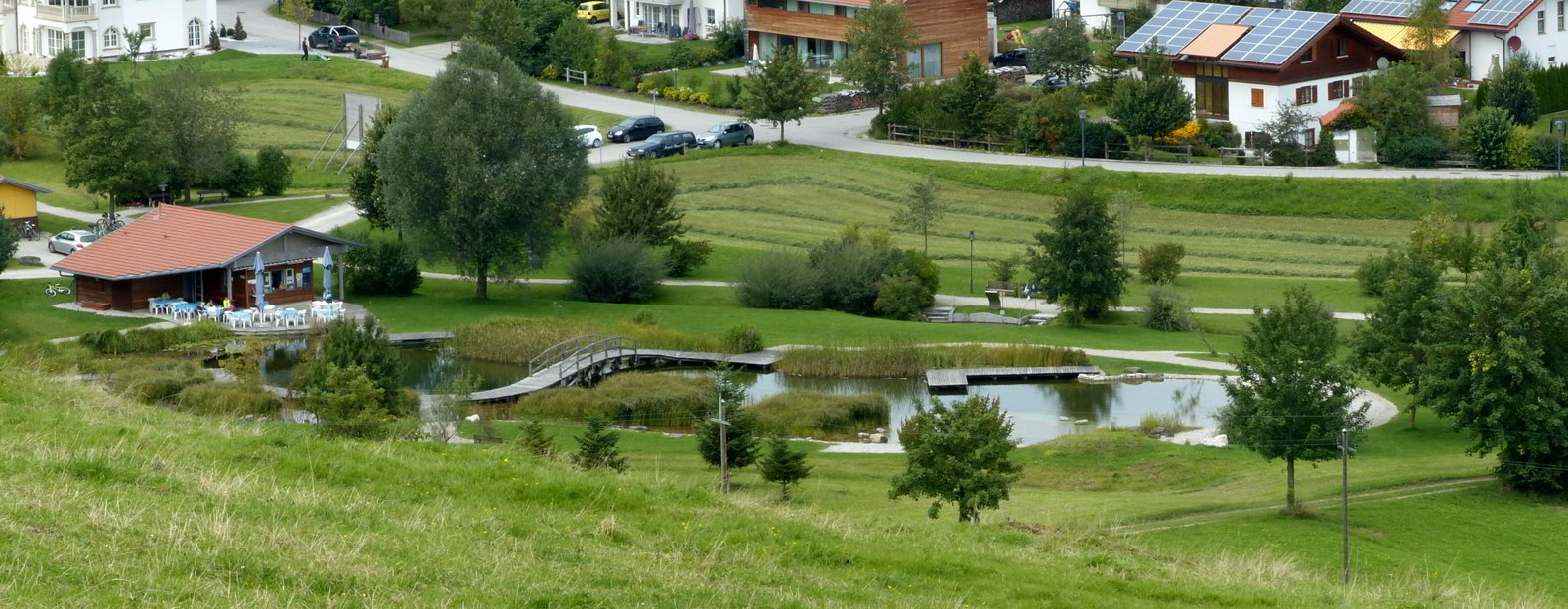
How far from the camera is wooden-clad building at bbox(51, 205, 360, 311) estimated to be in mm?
56562

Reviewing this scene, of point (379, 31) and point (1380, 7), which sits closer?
point (1380, 7)

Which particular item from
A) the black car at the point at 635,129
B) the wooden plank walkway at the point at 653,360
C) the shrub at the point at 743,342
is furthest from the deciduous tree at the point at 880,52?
the wooden plank walkway at the point at 653,360

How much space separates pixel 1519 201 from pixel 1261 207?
13736 millimetres

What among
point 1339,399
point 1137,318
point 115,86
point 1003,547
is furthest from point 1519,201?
point 115,86

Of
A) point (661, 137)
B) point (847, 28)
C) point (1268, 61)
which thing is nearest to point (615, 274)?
point (661, 137)

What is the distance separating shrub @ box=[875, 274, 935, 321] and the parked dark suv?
49444mm

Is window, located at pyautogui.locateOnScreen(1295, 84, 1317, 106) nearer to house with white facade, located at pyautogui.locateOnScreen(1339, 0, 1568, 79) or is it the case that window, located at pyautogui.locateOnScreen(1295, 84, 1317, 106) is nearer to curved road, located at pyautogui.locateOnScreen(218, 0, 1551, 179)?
curved road, located at pyautogui.locateOnScreen(218, 0, 1551, 179)

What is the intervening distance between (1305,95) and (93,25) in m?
57.4

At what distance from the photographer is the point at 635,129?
8238cm

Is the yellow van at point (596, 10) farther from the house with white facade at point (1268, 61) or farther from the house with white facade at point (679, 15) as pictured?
the house with white facade at point (1268, 61)

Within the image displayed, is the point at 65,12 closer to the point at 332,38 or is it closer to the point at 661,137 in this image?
the point at 332,38

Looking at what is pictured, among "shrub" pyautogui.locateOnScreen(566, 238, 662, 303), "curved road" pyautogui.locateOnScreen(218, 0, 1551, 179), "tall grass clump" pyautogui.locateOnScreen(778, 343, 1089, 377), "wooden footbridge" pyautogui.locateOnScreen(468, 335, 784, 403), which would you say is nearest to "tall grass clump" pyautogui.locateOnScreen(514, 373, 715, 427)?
"wooden footbridge" pyautogui.locateOnScreen(468, 335, 784, 403)

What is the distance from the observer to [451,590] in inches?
679

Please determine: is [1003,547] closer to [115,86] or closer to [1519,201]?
[1519,201]
